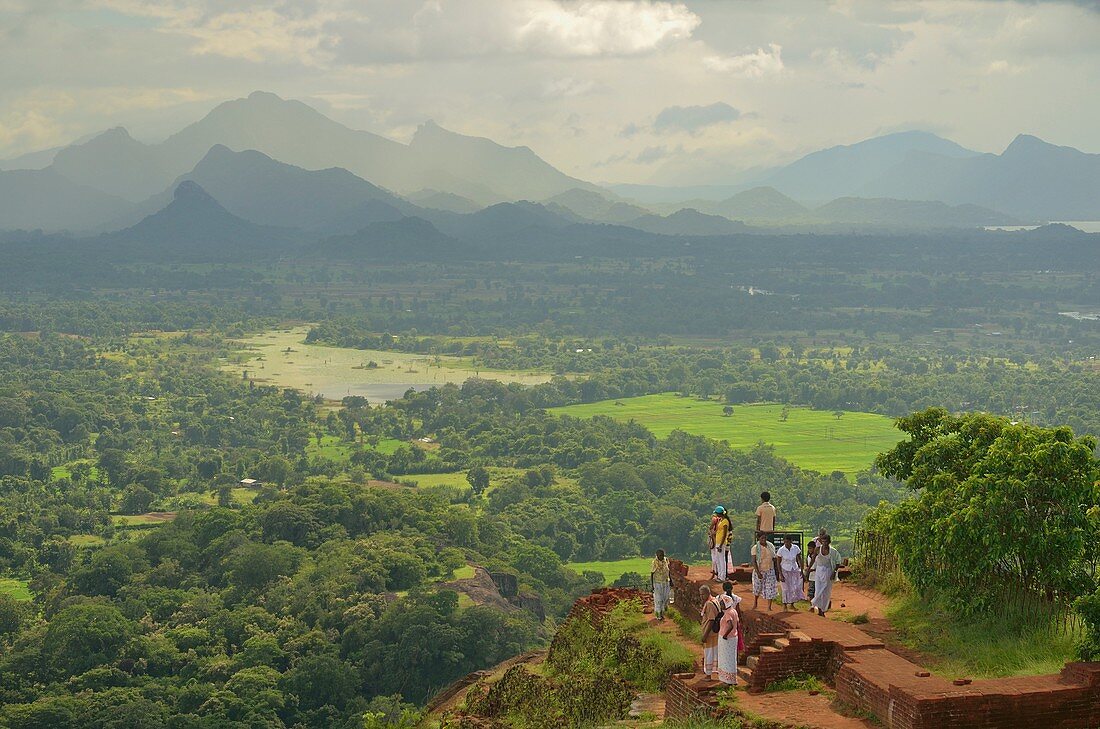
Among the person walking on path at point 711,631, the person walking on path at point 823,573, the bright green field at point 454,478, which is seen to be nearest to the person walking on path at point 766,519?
the person walking on path at point 823,573

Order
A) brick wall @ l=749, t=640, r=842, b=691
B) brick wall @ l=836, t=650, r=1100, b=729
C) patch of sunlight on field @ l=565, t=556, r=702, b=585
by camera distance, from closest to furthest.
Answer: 1. brick wall @ l=836, t=650, r=1100, b=729
2. brick wall @ l=749, t=640, r=842, b=691
3. patch of sunlight on field @ l=565, t=556, r=702, b=585

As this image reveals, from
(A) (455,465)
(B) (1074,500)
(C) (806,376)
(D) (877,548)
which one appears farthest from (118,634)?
(C) (806,376)

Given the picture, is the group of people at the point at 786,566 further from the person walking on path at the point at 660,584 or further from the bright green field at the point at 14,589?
the bright green field at the point at 14,589

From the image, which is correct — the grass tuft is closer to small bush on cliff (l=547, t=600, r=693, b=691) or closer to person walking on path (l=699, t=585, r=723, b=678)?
person walking on path (l=699, t=585, r=723, b=678)

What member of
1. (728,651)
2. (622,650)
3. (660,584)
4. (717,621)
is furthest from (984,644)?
(660,584)

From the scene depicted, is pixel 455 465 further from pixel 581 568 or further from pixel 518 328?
pixel 518 328

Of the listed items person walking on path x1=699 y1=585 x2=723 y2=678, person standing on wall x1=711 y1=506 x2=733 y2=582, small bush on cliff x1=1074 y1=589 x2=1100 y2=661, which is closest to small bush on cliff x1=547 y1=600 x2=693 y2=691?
person standing on wall x1=711 y1=506 x2=733 y2=582
